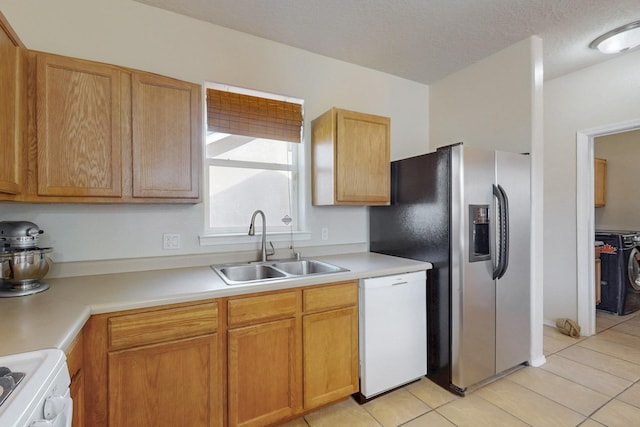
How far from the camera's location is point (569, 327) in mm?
2918

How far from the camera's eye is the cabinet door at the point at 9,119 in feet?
4.13

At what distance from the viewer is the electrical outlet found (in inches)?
79.0

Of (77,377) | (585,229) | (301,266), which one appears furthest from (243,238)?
(585,229)

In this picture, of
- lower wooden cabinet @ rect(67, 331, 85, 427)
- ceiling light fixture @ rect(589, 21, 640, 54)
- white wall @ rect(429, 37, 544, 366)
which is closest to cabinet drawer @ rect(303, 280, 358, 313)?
lower wooden cabinet @ rect(67, 331, 85, 427)

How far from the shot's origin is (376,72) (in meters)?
2.90

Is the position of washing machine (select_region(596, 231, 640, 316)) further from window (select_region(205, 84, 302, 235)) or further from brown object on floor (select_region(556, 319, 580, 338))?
window (select_region(205, 84, 302, 235))

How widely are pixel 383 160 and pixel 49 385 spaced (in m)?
2.27

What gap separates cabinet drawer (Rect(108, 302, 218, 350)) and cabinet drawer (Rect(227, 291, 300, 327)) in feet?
0.33

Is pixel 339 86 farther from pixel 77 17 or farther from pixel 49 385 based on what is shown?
pixel 49 385

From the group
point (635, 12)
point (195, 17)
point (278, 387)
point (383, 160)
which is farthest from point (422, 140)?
point (278, 387)

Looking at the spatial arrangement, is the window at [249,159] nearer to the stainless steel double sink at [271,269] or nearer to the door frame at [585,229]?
the stainless steel double sink at [271,269]

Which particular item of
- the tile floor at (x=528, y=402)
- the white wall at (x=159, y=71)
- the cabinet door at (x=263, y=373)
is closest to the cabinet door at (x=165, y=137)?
the white wall at (x=159, y=71)

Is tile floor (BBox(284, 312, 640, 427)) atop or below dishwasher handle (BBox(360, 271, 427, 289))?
below

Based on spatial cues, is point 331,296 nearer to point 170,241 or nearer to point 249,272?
point 249,272
